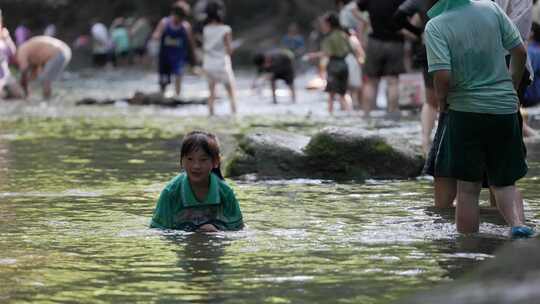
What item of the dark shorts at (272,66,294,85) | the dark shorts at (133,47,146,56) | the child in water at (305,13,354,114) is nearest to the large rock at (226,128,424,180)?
the child in water at (305,13,354,114)

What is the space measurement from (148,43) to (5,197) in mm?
46005

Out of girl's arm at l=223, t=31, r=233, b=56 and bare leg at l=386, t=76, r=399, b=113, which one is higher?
girl's arm at l=223, t=31, r=233, b=56

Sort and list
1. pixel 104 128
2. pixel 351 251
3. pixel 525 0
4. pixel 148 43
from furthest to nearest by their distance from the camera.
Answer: pixel 148 43 < pixel 104 128 < pixel 525 0 < pixel 351 251

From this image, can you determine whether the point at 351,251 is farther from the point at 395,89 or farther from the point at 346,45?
the point at 346,45

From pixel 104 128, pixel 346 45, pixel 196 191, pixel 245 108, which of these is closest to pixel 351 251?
pixel 196 191

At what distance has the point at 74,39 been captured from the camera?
65.4 metres

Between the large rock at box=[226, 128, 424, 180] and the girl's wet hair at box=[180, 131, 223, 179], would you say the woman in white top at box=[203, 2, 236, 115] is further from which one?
the girl's wet hair at box=[180, 131, 223, 179]

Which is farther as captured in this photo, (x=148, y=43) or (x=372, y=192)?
(x=148, y=43)

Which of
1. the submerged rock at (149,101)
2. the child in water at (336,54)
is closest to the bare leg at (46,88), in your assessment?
the submerged rock at (149,101)

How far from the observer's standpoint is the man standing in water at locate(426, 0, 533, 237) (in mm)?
7391

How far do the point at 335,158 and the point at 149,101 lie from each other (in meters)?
13.7

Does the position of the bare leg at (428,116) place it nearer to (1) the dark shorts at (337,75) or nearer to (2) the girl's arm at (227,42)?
(1) the dark shorts at (337,75)

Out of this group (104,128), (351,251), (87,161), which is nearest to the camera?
(351,251)

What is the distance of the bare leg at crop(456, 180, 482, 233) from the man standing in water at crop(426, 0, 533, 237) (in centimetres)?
6
